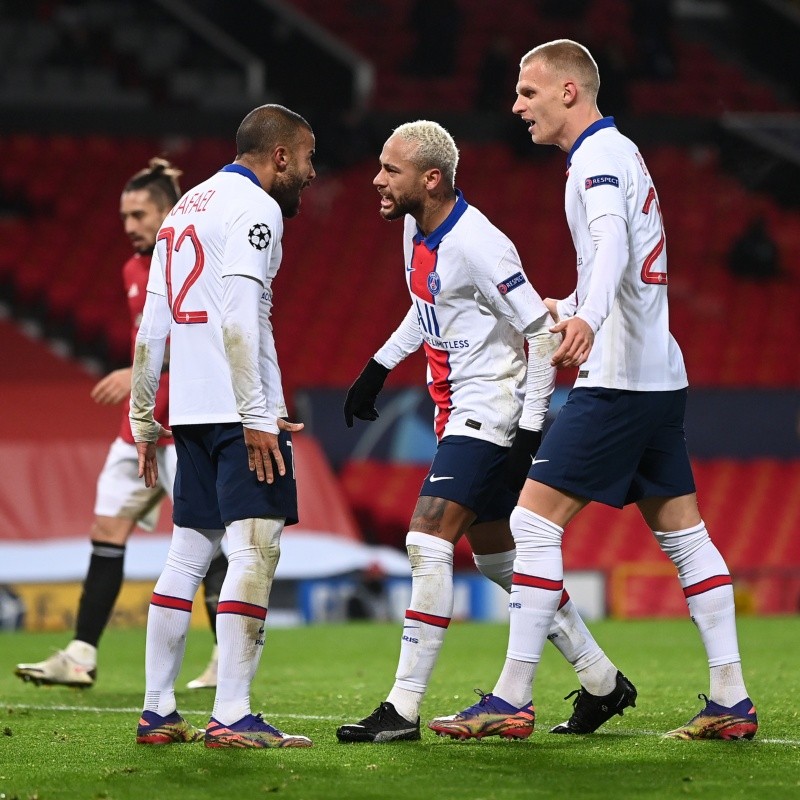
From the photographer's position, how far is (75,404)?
13672 mm

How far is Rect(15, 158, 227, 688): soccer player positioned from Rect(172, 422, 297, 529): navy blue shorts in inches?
67.2

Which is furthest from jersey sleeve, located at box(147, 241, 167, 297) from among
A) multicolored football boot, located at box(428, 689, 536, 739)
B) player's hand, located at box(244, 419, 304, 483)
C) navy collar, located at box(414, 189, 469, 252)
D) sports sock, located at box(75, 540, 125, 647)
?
sports sock, located at box(75, 540, 125, 647)

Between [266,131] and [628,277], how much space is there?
4.13ft

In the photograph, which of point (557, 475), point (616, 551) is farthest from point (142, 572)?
point (557, 475)

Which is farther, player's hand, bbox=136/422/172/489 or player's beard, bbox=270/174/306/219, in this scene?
player's hand, bbox=136/422/172/489

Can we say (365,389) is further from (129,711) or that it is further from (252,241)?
(129,711)

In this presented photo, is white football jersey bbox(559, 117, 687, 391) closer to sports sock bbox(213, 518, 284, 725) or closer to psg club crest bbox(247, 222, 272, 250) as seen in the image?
psg club crest bbox(247, 222, 272, 250)

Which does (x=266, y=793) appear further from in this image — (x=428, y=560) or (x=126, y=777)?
(x=428, y=560)

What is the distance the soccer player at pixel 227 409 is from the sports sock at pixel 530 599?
70cm

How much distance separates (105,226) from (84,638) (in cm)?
1175

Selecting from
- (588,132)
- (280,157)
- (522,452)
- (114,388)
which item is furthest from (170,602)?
(588,132)

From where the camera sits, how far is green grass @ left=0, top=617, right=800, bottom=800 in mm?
3828

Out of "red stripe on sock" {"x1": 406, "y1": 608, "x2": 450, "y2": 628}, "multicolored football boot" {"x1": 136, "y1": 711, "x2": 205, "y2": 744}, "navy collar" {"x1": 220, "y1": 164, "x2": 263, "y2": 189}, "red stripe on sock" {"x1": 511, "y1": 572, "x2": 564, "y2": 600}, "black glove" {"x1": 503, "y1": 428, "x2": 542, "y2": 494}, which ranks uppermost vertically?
"navy collar" {"x1": 220, "y1": 164, "x2": 263, "y2": 189}

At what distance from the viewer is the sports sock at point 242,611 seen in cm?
452
